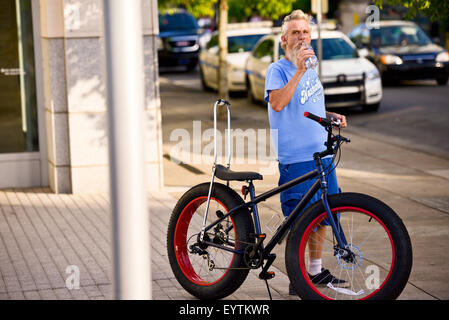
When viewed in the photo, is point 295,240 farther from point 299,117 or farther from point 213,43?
point 213,43

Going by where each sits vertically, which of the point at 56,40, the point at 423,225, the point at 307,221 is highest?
the point at 56,40

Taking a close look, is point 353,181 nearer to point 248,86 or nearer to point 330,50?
point 330,50

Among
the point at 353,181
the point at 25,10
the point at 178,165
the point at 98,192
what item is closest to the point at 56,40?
the point at 25,10

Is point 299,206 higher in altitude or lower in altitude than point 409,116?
higher

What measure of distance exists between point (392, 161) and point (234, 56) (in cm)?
1042

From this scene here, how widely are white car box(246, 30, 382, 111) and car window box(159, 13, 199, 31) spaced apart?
518 inches

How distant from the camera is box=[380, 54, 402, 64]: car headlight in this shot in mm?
22672

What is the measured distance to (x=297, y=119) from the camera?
18.9 ft

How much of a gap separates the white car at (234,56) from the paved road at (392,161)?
50 cm

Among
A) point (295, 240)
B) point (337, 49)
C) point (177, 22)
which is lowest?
point (295, 240)

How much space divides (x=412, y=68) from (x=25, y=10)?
46.5 ft

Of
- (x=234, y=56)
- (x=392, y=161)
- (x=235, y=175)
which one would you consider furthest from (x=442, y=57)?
(x=235, y=175)

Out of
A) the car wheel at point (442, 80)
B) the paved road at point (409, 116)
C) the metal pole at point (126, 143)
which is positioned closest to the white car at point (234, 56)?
the paved road at point (409, 116)

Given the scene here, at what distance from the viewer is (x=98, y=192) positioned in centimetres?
985
